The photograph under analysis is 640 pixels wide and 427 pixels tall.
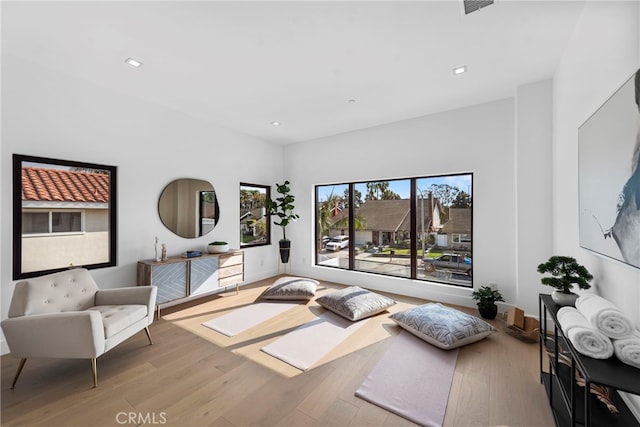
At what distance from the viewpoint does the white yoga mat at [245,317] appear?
3.03 metres

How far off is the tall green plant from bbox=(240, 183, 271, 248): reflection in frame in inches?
8.1

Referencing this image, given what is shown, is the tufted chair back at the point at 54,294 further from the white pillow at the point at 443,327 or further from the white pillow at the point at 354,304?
the white pillow at the point at 443,327

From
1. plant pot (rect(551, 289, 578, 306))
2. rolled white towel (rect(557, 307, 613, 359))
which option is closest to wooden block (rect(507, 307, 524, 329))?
plant pot (rect(551, 289, 578, 306))

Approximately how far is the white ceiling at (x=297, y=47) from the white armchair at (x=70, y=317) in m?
2.12

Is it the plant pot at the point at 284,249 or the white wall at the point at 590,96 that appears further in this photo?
the plant pot at the point at 284,249

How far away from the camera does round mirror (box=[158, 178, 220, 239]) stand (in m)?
3.78

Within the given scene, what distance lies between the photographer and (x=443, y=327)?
104 inches

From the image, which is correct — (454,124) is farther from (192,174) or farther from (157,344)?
(157,344)

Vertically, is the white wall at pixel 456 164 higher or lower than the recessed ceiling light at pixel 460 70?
lower

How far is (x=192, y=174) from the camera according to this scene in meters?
4.09

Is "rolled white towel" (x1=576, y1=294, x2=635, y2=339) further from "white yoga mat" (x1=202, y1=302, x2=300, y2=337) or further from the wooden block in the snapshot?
"white yoga mat" (x1=202, y1=302, x2=300, y2=337)

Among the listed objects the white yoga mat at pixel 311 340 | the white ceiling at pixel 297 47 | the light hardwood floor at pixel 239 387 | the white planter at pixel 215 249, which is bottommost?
the light hardwood floor at pixel 239 387

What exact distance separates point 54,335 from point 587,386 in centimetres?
329

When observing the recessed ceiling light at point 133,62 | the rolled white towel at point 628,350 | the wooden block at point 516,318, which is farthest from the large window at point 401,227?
the recessed ceiling light at point 133,62
